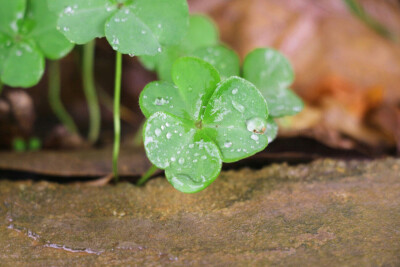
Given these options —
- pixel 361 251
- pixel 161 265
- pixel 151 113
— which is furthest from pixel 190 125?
pixel 361 251

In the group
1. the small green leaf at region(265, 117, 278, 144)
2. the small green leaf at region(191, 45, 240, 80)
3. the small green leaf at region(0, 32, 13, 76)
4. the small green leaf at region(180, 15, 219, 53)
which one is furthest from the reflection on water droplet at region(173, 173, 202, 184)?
the small green leaf at region(180, 15, 219, 53)

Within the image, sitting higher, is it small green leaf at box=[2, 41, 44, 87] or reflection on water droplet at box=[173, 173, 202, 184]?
small green leaf at box=[2, 41, 44, 87]

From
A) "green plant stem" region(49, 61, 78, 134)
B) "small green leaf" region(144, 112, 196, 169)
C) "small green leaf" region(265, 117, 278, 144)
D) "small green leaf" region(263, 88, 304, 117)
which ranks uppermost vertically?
"small green leaf" region(144, 112, 196, 169)

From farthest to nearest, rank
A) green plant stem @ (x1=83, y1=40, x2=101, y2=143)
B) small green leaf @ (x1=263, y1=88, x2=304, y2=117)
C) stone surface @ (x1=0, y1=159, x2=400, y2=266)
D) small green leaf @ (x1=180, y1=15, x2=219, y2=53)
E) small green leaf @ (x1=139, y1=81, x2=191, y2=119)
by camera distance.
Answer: green plant stem @ (x1=83, y1=40, x2=101, y2=143) → small green leaf @ (x1=180, y1=15, x2=219, y2=53) → small green leaf @ (x1=263, y1=88, x2=304, y2=117) → small green leaf @ (x1=139, y1=81, x2=191, y2=119) → stone surface @ (x1=0, y1=159, x2=400, y2=266)

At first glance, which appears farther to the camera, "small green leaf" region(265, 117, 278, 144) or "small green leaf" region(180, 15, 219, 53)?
"small green leaf" region(180, 15, 219, 53)

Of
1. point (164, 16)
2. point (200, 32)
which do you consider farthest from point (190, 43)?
point (164, 16)

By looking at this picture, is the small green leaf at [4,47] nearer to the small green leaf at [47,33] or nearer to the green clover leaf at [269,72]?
the small green leaf at [47,33]

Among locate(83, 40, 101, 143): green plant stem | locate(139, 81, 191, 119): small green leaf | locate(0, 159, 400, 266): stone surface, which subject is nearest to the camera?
locate(0, 159, 400, 266): stone surface

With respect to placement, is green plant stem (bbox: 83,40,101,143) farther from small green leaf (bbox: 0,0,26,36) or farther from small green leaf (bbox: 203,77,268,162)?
small green leaf (bbox: 203,77,268,162)

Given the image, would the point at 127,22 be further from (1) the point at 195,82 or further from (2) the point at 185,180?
(2) the point at 185,180
